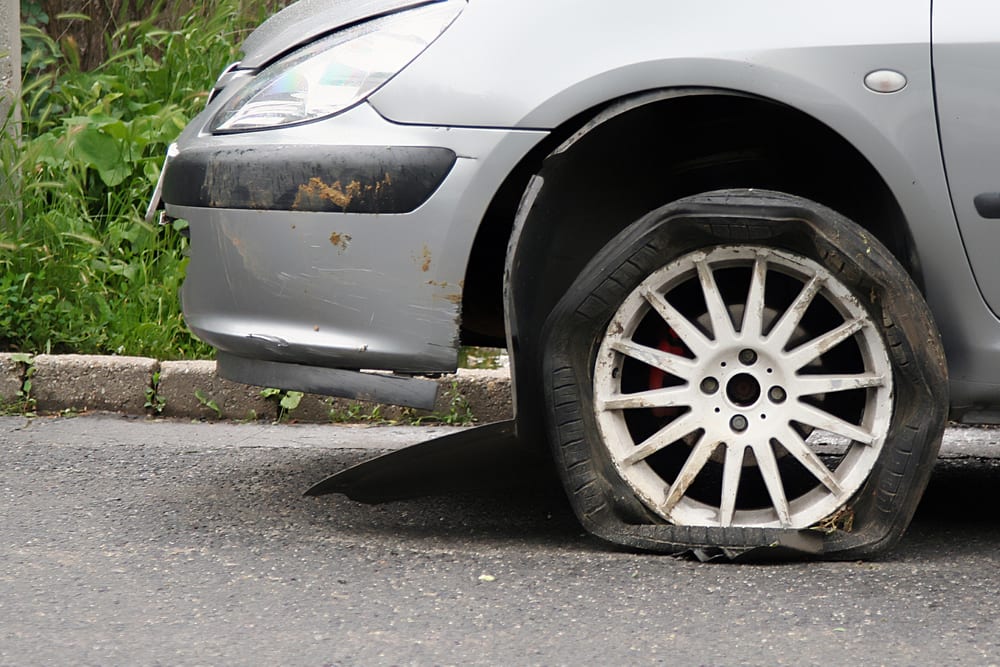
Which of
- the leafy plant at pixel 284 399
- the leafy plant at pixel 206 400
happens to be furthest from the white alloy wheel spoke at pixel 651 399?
the leafy plant at pixel 206 400

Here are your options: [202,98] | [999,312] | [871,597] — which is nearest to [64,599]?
[871,597]

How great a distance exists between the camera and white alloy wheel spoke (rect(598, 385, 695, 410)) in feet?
8.93

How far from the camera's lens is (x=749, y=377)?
2719 mm

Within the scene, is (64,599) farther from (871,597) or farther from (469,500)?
(871,597)

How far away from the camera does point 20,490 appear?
3.45 m

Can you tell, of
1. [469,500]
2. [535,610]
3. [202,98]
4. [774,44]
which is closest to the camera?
[535,610]

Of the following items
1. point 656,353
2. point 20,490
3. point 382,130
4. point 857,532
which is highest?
point 382,130

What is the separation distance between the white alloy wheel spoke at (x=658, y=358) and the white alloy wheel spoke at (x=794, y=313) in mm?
181

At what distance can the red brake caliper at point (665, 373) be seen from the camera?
2.90 metres

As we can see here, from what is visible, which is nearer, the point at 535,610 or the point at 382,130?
the point at 535,610

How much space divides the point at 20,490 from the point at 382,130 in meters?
1.52

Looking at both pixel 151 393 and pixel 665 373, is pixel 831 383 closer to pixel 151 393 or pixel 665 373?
pixel 665 373

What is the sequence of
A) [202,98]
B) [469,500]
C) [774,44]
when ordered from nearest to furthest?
[774,44]
[469,500]
[202,98]

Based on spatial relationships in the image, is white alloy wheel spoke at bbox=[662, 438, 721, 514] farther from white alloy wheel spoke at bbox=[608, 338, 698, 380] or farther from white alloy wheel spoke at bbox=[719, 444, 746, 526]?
white alloy wheel spoke at bbox=[608, 338, 698, 380]
